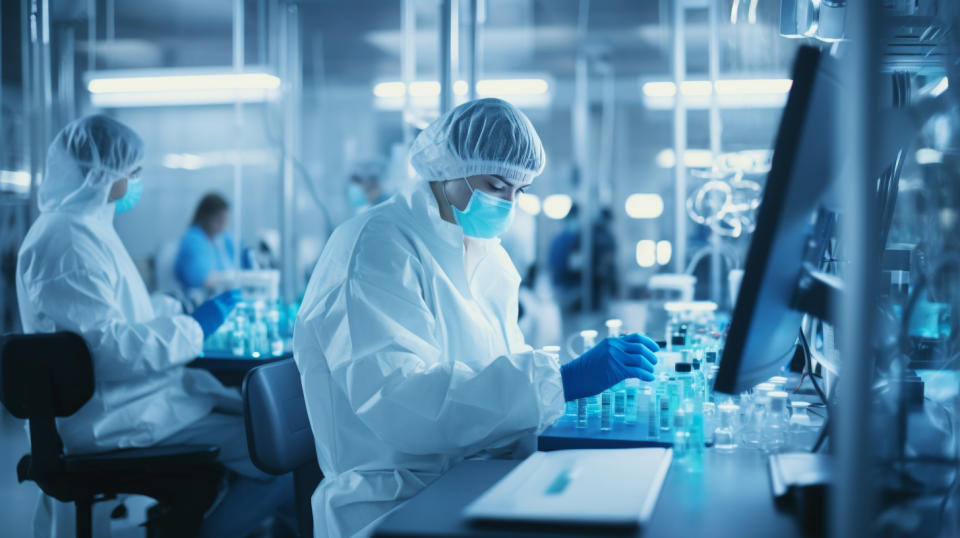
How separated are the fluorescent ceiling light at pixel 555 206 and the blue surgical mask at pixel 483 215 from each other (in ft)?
23.7

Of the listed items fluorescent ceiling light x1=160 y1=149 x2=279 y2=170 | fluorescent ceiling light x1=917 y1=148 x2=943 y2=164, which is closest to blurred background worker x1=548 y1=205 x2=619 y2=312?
fluorescent ceiling light x1=160 y1=149 x2=279 y2=170

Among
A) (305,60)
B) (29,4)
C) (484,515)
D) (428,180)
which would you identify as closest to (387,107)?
(305,60)

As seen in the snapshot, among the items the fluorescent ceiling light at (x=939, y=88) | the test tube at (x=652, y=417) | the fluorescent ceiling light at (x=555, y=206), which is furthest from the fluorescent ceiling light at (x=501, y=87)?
the test tube at (x=652, y=417)

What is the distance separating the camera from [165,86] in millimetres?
8078

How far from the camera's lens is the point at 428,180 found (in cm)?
177

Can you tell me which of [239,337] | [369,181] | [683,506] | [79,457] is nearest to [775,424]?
[683,506]

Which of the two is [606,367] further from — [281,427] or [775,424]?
[281,427]

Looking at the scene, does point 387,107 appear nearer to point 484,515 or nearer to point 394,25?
point 394,25

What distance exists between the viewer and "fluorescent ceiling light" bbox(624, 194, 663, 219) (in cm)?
947

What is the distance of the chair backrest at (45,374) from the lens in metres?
2.02

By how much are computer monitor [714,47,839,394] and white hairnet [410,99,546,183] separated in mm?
735

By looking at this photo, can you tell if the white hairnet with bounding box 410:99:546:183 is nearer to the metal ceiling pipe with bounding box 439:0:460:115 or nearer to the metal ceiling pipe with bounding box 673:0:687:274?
the metal ceiling pipe with bounding box 439:0:460:115

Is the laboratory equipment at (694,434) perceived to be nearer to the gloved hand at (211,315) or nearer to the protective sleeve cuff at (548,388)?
the protective sleeve cuff at (548,388)

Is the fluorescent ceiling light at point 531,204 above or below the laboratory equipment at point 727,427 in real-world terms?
above
